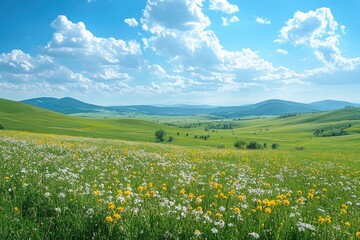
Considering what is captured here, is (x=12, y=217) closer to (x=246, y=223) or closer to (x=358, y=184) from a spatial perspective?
(x=246, y=223)

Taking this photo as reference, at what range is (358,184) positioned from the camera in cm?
1149

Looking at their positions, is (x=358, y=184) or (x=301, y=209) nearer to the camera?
(x=301, y=209)

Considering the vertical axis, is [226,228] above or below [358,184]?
above

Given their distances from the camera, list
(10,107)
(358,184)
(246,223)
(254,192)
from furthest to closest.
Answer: (10,107) < (358,184) < (254,192) < (246,223)

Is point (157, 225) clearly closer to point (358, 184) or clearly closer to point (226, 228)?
point (226, 228)

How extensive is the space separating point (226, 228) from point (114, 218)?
1.70 meters

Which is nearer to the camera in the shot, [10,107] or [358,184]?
[358,184]

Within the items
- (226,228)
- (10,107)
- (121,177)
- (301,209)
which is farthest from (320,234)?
(10,107)

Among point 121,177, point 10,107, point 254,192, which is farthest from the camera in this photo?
point 10,107

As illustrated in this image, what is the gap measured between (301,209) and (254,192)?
4.83 feet

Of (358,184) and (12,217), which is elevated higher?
(12,217)

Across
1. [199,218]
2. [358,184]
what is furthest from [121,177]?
[358,184]

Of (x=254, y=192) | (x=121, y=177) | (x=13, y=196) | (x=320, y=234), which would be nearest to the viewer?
(x=320, y=234)

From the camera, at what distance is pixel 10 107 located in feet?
517
